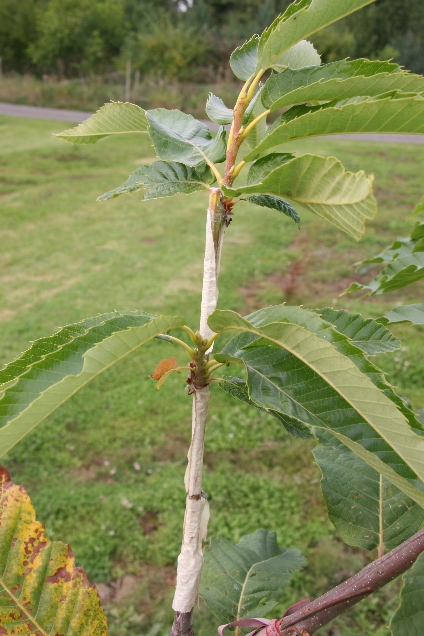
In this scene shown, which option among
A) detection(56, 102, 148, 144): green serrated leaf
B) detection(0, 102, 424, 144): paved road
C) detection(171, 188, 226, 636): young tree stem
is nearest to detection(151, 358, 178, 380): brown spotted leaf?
detection(171, 188, 226, 636): young tree stem

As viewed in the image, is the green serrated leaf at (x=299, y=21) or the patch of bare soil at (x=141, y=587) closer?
the green serrated leaf at (x=299, y=21)

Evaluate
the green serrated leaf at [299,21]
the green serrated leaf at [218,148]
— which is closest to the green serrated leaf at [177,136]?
the green serrated leaf at [218,148]

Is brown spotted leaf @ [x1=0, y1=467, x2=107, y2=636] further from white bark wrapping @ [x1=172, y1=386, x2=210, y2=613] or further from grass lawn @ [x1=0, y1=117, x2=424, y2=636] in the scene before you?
grass lawn @ [x1=0, y1=117, x2=424, y2=636]

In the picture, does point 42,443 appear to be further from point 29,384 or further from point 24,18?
point 24,18

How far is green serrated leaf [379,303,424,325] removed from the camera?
855mm

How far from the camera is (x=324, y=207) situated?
47 cm

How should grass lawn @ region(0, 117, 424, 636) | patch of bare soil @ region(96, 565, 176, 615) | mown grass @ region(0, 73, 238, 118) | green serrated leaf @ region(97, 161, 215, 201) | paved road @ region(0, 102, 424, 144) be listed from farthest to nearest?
mown grass @ region(0, 73, 238, 118) < paved road @ region(0, 102, 424, 144) < grass lawn @ region(0, 117, 424, 636) < patch of bare soil @ region(96, 565, 176, 615) < green serrated leaf @ region(97, 161, 215, 201)

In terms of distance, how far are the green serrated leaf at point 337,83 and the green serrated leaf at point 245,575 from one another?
674mm

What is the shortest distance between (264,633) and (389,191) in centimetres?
744

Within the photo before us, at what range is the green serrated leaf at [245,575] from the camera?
2.75 feet

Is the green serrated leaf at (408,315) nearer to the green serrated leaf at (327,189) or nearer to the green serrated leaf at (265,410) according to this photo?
the green serrated leaf at (265,410)

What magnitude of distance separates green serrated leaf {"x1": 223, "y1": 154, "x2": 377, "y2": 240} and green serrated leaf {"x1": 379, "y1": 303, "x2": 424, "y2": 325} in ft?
1.31

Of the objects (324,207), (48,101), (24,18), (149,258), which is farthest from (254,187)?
(24,18)

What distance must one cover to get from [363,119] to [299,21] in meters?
0.14
